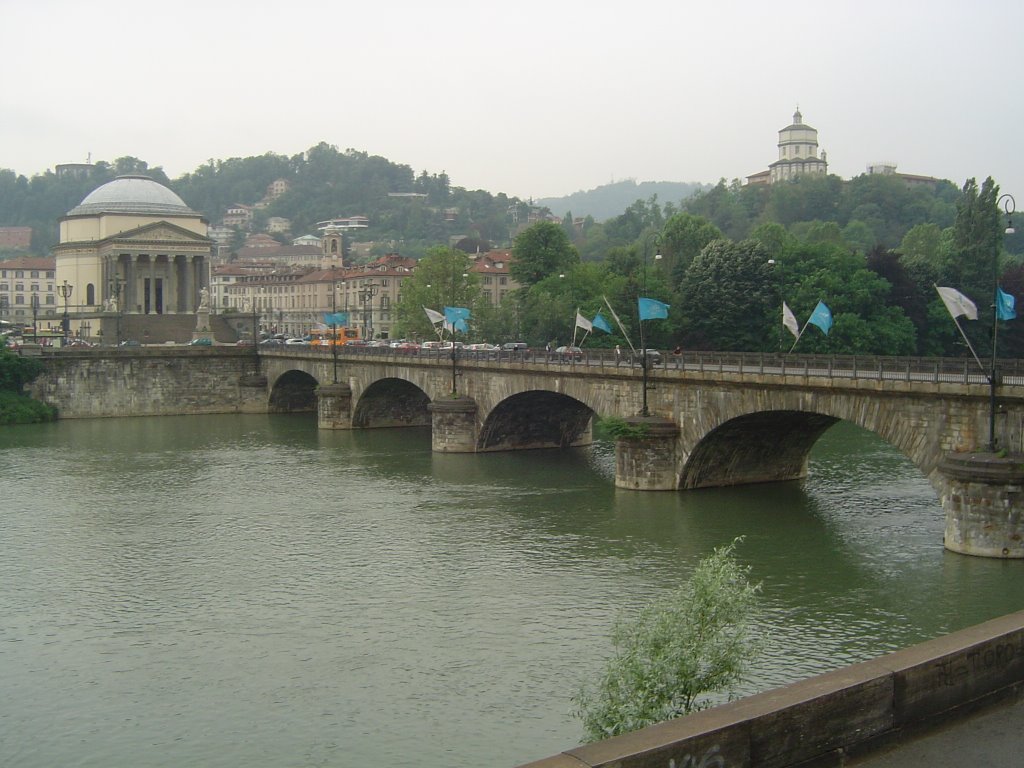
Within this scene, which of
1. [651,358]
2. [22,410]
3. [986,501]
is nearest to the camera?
[986,501]

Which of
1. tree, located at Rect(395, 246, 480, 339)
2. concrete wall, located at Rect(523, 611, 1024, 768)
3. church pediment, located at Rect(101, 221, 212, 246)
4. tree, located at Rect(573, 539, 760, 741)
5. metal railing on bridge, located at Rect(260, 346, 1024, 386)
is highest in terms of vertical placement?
church pediment, located at Rect(101, 221, 212, 246)

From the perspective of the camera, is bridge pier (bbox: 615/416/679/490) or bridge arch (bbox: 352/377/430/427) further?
bridge arch (bbox: 352/377/430/427)

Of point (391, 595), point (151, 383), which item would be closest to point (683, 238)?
point (151, 383)

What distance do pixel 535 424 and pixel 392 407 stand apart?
15.9 meters

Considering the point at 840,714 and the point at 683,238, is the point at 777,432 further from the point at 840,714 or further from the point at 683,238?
the point at 683,238

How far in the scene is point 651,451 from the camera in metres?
40.8

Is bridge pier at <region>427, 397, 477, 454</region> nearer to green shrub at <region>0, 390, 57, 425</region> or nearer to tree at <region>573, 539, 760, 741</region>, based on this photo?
green shrub at <region>0, 390, 57, 425</region>

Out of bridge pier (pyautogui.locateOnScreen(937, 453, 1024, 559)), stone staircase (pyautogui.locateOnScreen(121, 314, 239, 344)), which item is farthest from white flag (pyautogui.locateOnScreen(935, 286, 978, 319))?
stone staircase (pyautogui.locateOnScreen(121, 314, 239, 344))

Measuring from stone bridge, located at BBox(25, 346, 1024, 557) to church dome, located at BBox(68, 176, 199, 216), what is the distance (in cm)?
5598

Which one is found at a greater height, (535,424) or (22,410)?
(535,424)

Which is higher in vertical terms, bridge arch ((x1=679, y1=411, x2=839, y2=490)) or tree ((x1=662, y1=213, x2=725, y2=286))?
tree ((x1=662, y1=213, x2=725, y2=286))

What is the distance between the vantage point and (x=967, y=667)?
38.0 ft

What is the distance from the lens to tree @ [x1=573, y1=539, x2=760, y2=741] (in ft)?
54.1

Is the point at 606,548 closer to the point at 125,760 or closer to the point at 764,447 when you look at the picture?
the point at 764,447
